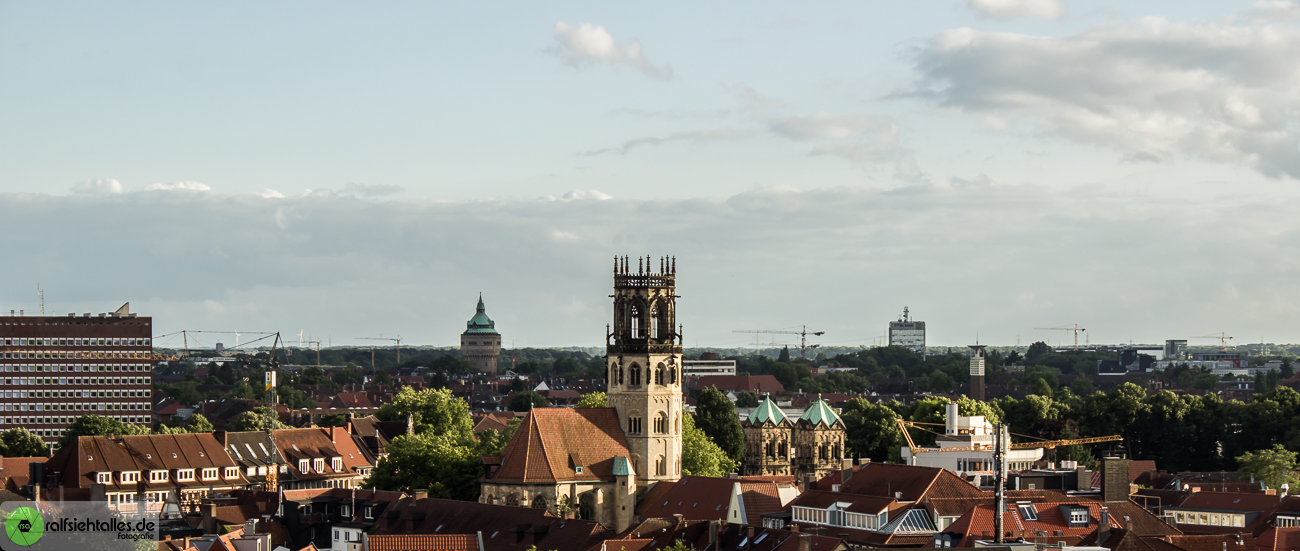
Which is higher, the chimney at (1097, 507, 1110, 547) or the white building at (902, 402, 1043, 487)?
the white building at (902, 402, 1043, 487)

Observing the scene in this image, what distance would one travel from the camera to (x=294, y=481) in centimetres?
16012

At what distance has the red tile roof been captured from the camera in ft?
300

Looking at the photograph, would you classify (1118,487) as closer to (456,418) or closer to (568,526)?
(568,526)

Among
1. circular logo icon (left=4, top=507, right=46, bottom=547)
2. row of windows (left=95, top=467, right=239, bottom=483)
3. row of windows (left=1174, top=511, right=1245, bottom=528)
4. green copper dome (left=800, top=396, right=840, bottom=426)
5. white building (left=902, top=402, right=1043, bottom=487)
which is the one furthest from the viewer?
green copper dome (left=800, top=396, right=840, bottom=426)

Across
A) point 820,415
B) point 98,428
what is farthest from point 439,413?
point 98,428

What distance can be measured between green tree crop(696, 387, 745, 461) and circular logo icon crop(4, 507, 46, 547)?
9958 cm

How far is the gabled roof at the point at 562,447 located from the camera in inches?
4387

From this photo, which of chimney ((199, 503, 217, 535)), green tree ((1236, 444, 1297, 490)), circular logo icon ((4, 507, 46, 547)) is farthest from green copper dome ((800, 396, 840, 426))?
circular logo icon ((4, 507, 46, 547))

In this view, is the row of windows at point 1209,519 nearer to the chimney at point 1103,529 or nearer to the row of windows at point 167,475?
the chimney at point 1103,529

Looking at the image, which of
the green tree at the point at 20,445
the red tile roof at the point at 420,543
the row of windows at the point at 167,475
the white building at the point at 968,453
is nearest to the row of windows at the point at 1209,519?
the white building at the point at 968,453

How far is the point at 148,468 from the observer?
482 ft

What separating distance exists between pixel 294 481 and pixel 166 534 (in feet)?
154

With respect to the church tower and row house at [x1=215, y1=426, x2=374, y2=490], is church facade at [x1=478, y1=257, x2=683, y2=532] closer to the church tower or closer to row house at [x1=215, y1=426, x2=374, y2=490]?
the church tower

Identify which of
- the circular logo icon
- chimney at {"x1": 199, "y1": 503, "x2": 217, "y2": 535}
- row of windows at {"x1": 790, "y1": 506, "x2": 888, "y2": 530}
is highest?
the circular logo icon
